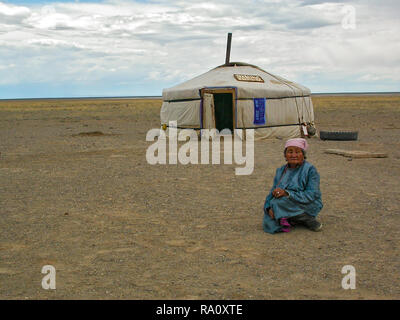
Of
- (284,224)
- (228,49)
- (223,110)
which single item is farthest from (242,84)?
(284,224)

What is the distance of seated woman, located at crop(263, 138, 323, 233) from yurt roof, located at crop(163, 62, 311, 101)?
888 centimetres

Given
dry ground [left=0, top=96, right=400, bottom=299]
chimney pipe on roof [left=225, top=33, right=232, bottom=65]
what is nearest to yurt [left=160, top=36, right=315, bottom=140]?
chimney pipe on roof [left=225, top=33, right=232, bottom=65]

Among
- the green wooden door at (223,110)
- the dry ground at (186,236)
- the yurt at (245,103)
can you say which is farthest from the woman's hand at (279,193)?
the green wooden door at (223,110)

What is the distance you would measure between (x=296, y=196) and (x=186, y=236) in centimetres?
108

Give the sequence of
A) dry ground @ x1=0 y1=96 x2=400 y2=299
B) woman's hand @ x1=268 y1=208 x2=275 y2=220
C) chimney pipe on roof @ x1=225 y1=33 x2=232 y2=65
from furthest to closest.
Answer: chimney pipe on roof @ x1=225 y1=33 x2=232 y2=65 → woman's hand @ x1=268 y1=208 x2=275 y2=220 → dry ground @ x1=0 y1=96 x2=400 y2=299

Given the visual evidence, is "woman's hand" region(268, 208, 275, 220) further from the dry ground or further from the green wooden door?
the green wooden door

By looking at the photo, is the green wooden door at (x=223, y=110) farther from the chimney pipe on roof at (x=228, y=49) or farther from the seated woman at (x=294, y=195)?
the seated woman at (x=294, y=195)

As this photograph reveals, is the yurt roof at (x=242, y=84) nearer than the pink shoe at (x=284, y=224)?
No

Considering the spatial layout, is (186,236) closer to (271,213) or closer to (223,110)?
(271,213)

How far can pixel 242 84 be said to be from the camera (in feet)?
44.1

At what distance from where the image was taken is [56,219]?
519 cm

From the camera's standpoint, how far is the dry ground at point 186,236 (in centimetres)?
333

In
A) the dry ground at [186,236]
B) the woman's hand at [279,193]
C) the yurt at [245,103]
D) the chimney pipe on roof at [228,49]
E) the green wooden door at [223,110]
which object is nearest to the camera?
the dry ground at [186,236]

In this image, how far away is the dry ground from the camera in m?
3.33
